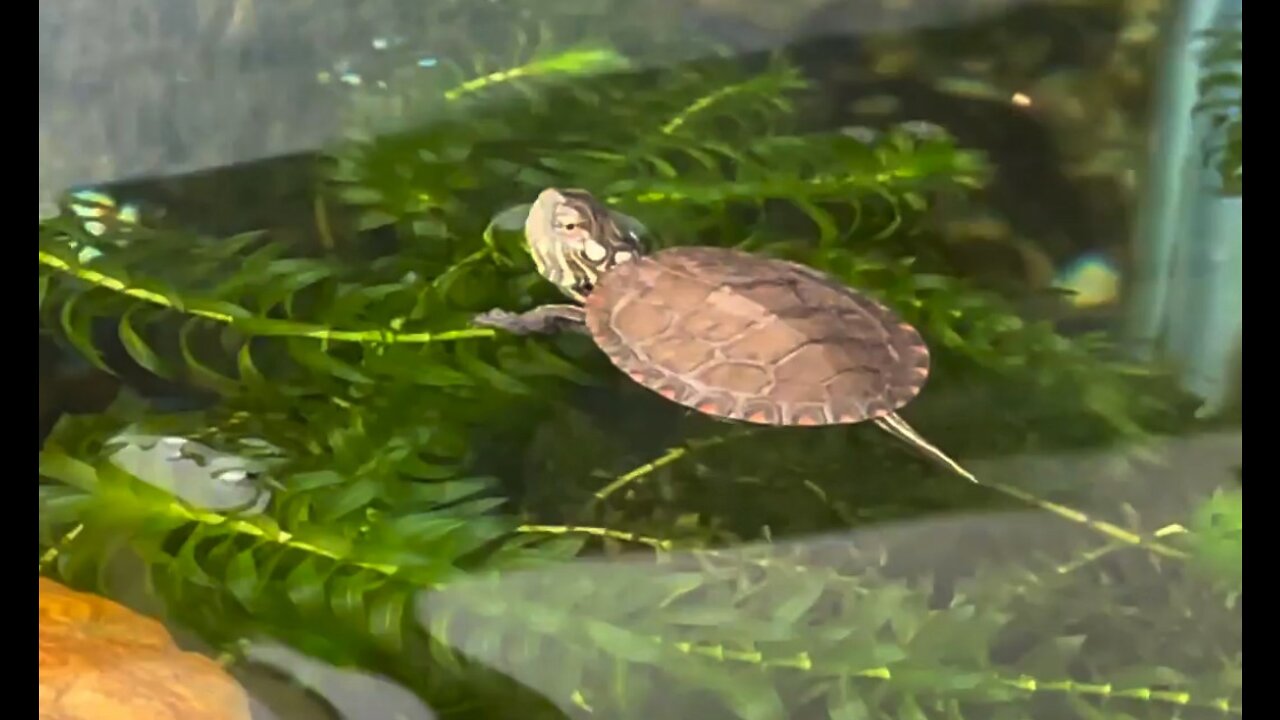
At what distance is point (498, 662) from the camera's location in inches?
18.4

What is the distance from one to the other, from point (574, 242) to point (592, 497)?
0.15m

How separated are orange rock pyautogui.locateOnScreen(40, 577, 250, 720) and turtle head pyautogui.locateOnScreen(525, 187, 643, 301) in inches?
10.3

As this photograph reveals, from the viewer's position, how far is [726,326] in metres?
0.56

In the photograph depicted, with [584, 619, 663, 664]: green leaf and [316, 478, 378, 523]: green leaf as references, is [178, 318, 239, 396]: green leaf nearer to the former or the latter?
[316, 478, 378, 523]: green leaf

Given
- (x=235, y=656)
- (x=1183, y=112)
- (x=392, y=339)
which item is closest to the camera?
(x=235, y=656)

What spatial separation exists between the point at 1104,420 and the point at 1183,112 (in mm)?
261

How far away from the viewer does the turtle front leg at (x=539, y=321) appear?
58cm

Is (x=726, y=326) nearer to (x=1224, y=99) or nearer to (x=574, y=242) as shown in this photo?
(x=574, y=242)

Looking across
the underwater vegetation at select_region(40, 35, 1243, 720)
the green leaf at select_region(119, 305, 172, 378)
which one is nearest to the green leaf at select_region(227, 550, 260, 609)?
the underwater vegetation at select_region(40, 35, 1243, 720)

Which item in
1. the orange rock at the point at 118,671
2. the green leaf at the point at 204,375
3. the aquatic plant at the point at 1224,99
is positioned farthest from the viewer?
the aquatic plant at the point at 1224,99

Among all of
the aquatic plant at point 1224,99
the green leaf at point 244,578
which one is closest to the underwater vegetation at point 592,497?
the green leaf at point 244,578

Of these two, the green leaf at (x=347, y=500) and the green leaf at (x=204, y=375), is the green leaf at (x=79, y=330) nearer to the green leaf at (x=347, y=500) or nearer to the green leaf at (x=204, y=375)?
the green leaf at (x=204, y=375)
